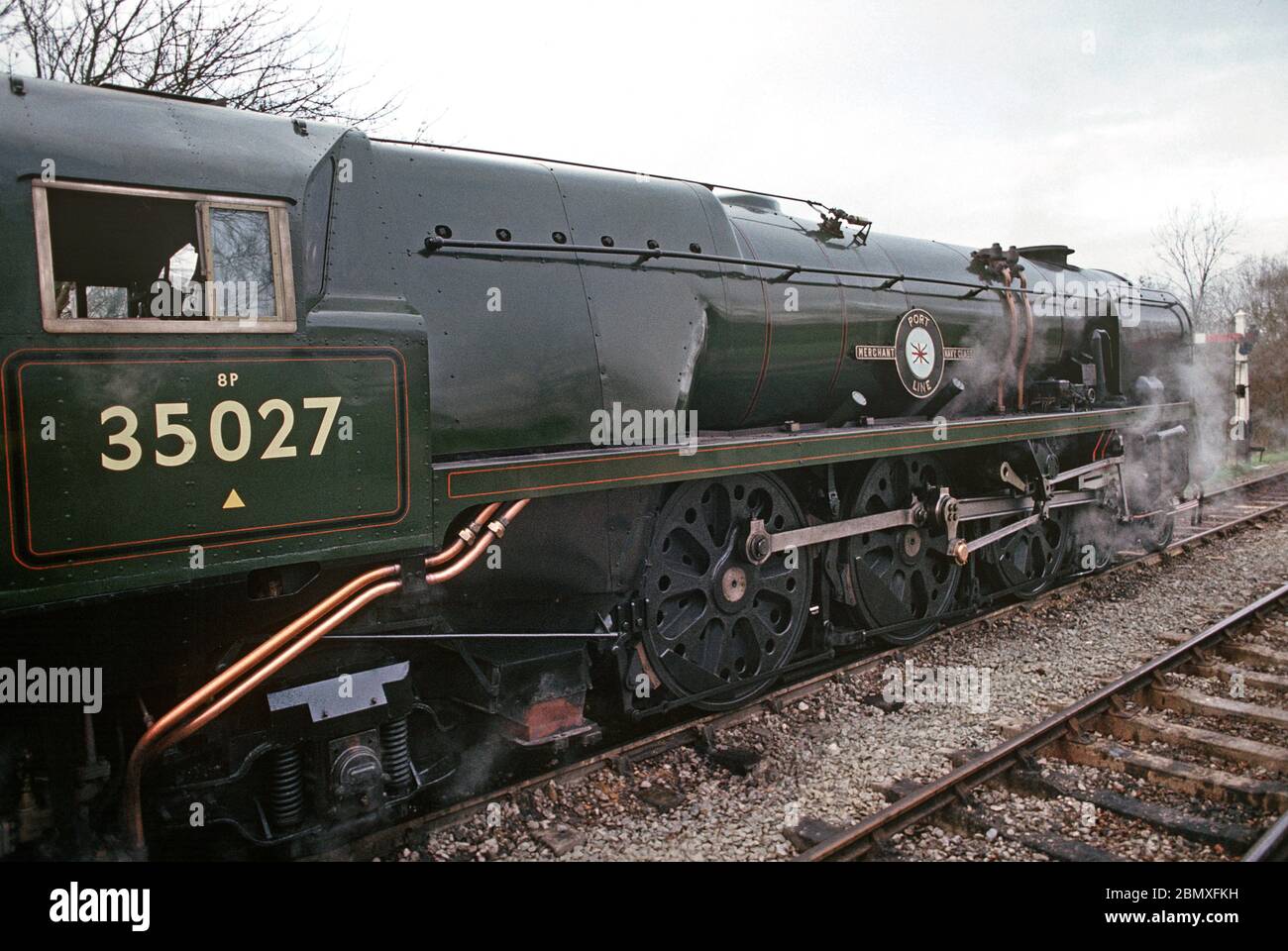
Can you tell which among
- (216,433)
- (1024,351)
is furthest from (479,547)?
(1024,351)

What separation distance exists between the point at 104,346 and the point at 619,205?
298 centimetres

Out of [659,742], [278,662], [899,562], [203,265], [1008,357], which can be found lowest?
[659,742]

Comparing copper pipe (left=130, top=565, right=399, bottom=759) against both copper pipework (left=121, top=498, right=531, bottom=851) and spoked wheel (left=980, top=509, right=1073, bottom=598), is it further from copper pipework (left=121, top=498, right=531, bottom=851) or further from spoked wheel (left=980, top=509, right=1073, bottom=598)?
spoked wheel (left=980, top=509, right=1073, bottom=598)

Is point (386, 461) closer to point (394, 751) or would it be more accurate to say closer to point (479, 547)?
point (479, 547)

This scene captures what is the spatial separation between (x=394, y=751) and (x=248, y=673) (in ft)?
2.72

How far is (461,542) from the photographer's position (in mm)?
4090

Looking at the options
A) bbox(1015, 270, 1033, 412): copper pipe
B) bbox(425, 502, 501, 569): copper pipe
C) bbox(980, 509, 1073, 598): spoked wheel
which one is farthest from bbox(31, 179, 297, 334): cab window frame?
bbox(1015, 270, 1033, 412): copper pipe

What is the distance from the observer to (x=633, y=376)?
4926 mm

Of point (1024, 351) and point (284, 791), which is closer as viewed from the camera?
point (284, 791)

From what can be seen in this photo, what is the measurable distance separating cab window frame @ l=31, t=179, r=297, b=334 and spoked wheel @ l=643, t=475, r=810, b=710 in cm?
252

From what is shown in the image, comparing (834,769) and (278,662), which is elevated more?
(278,662)

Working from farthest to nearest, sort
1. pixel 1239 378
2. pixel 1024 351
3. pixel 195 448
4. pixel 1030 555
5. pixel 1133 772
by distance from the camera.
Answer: pixel 1239 378
pixel 1030 555
pixel 1024 351
pixel 1133 772
pixel 195 448

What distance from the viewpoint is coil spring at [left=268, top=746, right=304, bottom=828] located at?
3.78 metres

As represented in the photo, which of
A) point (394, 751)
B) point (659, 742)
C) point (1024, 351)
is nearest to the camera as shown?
point (394, 751)
